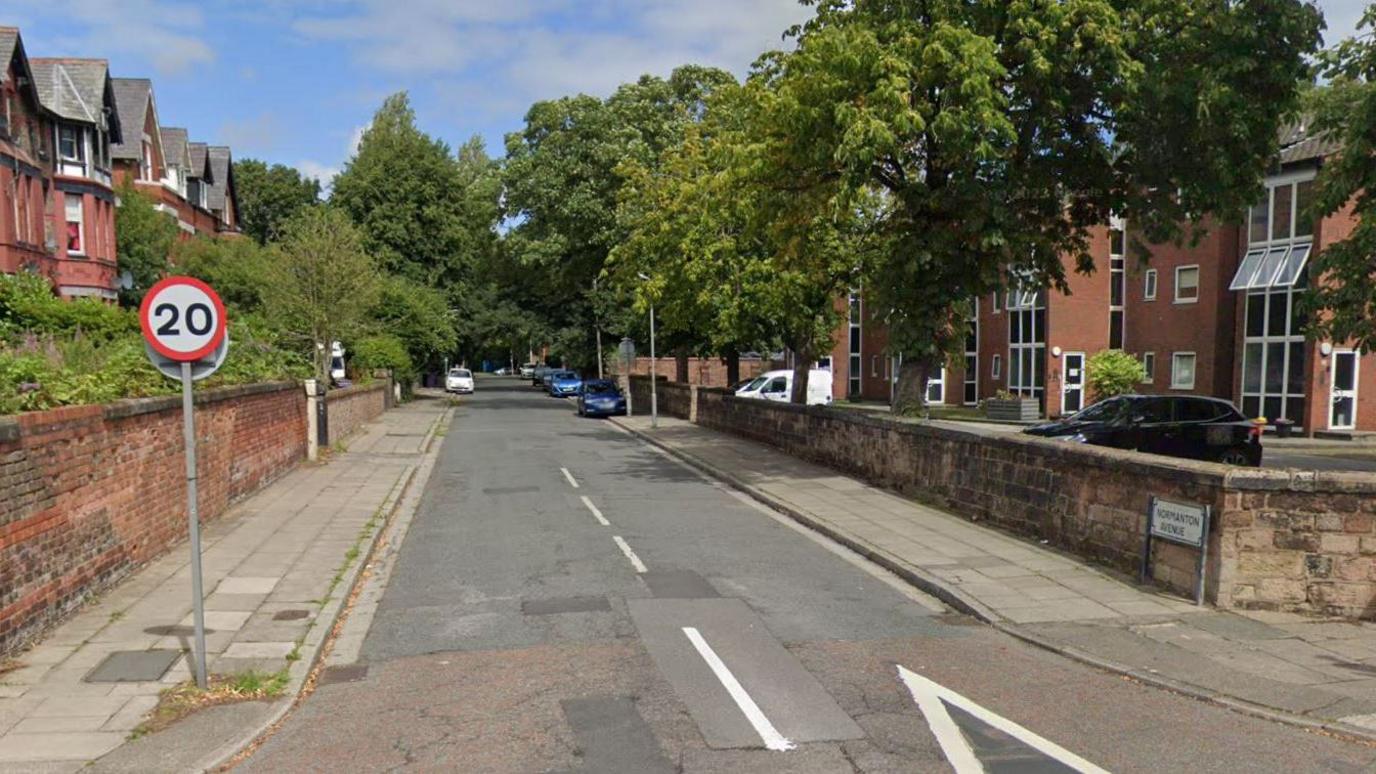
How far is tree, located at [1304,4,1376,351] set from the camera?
1673cm

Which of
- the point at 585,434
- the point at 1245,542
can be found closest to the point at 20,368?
the point at 1245,542

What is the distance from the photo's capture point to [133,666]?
686 cm

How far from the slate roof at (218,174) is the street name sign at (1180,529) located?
57572mm

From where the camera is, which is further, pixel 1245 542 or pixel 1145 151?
pixel 1145 151

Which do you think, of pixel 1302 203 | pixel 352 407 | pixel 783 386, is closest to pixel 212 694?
pixel 352 407

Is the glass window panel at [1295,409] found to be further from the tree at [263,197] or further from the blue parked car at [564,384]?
the tree at [263,197]

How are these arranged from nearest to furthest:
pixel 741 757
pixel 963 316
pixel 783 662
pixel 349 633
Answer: pixel 741 757
pixel 783 662
pixel 349 633
pixel 963 316

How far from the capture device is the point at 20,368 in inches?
324

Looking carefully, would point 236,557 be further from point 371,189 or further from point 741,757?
point 371,189

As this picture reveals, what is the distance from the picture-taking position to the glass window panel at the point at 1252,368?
33656 millimetres

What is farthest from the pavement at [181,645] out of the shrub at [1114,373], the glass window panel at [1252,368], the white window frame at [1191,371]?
the white window frame at [1191,371]

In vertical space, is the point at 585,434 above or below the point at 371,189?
below

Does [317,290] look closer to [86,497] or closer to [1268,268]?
[86,497]

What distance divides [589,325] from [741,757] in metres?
44.0
